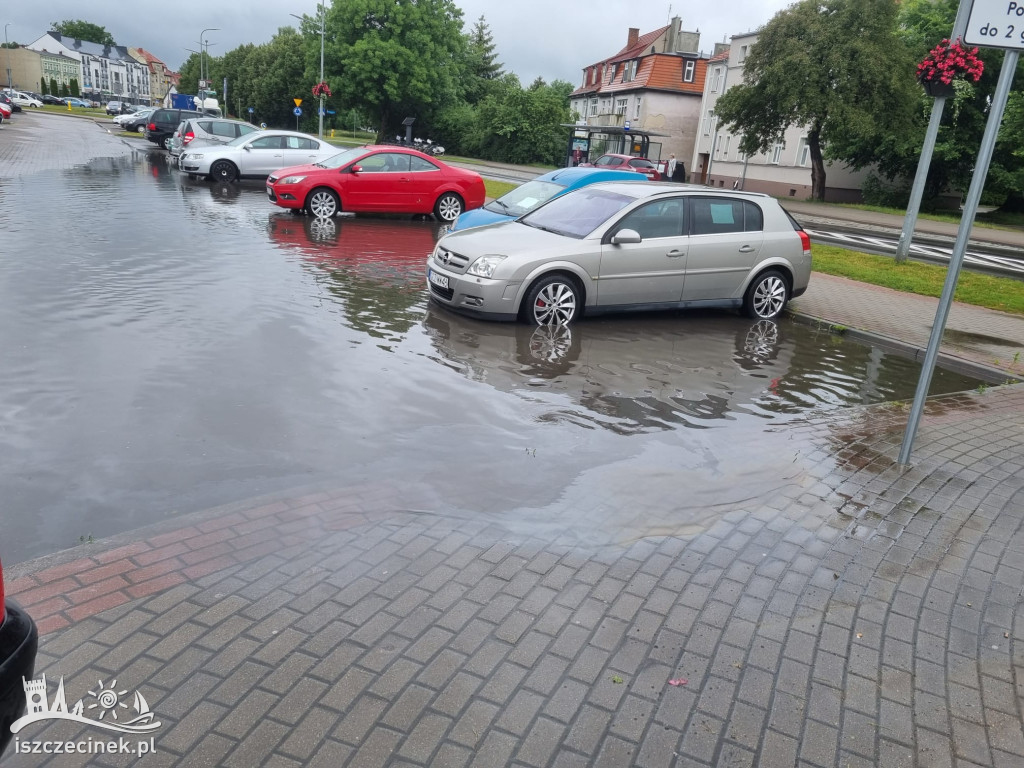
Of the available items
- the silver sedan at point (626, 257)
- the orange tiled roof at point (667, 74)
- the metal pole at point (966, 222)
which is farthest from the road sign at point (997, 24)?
the orange tiled roof at point (667, 74)

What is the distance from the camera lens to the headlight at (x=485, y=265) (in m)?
9.44

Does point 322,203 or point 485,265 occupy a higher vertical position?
point 485,265

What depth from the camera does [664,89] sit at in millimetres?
67750

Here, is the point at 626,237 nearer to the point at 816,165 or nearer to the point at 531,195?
the point at 531,195

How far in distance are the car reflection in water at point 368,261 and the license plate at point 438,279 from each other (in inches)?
15.6

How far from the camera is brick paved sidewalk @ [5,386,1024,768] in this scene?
9.99 ft

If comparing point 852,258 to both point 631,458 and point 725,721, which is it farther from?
point 725,721

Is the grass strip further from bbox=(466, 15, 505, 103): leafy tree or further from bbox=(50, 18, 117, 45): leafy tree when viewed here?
bbox=(50, 18, 117, 45): leafy tree

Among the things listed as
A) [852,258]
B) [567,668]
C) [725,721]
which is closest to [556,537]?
[567,668]

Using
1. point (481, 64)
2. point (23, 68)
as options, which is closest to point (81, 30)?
point (23, 68)

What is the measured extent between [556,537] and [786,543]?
130 cm

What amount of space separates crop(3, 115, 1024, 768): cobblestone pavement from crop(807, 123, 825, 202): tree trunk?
134 ft

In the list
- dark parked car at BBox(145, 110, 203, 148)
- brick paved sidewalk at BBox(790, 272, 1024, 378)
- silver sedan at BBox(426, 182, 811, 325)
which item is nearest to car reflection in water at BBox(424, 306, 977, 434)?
silver sedan at BBox(426, 182, 811, 325)

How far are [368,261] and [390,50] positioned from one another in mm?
53232
